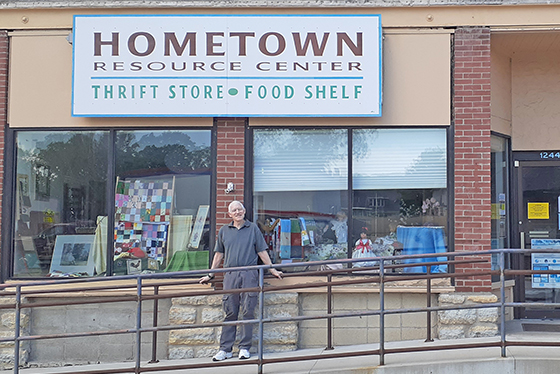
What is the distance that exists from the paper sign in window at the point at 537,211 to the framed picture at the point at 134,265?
534 cm

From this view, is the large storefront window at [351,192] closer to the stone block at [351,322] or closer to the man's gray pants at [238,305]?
the stone block at [351,322]

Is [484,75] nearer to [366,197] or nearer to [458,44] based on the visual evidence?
[458,44]

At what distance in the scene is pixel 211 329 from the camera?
7082mm

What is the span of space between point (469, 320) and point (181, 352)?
11.1 feet

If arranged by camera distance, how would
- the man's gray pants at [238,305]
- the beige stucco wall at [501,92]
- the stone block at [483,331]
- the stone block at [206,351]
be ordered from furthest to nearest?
the beige stucco wall at [501,92] → the stone block at [206,351] → the stone block at [483,331] → the man's gray pants at [238,305]

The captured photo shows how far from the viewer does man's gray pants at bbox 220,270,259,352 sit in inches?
255

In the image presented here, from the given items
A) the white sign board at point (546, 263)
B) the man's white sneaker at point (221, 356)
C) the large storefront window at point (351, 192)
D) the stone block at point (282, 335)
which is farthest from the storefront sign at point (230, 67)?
the white sign board at point (546, 263)

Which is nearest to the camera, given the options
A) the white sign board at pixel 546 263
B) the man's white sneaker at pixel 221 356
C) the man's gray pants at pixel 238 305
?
the man's white sneaker at pixel 221 356

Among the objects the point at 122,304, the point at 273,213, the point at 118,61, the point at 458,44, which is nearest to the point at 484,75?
the point at 458,44

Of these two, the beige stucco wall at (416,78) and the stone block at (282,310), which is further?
the beige stucco wall at (416,78)

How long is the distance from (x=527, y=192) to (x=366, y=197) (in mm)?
2534

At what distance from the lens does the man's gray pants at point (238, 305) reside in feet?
21.3

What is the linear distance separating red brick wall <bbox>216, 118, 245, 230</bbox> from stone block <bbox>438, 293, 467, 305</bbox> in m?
2.68

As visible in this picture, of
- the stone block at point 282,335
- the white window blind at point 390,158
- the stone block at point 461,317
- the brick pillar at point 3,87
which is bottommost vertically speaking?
the stone block at point 282,335
